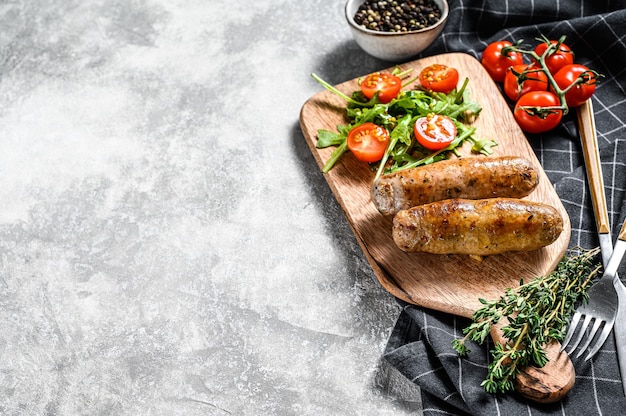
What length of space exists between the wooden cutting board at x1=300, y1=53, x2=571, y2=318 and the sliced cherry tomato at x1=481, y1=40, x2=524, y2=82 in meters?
0.13

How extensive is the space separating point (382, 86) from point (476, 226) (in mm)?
1244

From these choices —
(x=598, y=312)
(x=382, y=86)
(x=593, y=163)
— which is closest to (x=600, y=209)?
(x=593, y=163)

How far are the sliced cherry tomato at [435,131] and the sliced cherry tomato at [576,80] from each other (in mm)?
810

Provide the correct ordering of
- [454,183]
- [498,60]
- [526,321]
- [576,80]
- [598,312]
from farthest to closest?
[498,60] < [576,80] < [454,183] < [598,312] < [526,321]

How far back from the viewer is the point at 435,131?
383 cm

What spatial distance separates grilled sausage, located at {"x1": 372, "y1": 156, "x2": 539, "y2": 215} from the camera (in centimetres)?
345

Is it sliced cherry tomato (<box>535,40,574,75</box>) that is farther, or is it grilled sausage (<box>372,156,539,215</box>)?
sliced cherry tomato (<box>535,40,574,75</box>)

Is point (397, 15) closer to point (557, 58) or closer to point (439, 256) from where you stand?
point (557, 58)

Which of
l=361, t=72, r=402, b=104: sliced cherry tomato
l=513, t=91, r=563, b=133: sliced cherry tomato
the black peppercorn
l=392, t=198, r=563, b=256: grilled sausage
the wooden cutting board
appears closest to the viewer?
l=392, t=198, r=563, b=256: grilled sausage

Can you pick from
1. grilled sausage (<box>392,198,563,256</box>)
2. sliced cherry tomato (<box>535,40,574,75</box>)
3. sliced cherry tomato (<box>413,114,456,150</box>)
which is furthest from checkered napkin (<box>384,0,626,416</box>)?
sliced cherry tomato (<box>413,114,456,150</box>)

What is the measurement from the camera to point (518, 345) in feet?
9.92

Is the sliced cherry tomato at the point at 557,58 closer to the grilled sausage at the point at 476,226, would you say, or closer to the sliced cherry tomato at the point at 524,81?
the sliced cherry tomato at the point at 524,81

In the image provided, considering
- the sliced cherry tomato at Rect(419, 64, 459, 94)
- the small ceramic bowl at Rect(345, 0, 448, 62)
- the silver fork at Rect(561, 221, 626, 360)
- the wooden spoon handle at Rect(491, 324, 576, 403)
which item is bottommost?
the wooden spoon handle at Rect(491, 324, 576, 403)

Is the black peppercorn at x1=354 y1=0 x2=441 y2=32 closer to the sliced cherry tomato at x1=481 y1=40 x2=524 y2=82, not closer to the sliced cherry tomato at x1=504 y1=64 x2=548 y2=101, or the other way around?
the sliced cherry tomato at x1=481 y1=40 x2=524 y2=82
